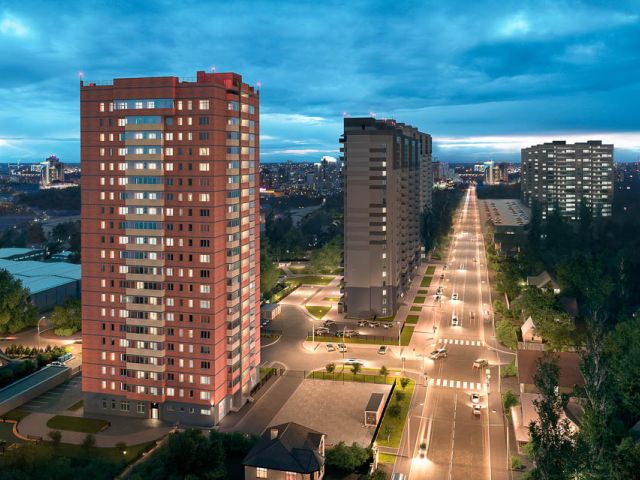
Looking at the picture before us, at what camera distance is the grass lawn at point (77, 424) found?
70.2 meters

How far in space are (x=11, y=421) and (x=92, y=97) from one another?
1608 inches

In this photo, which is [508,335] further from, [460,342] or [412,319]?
[412,319]

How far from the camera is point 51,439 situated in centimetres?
6681

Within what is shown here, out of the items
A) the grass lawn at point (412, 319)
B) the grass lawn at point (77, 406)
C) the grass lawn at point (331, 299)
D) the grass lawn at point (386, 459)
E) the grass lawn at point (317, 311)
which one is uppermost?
the grass lawn at point (331, 299)

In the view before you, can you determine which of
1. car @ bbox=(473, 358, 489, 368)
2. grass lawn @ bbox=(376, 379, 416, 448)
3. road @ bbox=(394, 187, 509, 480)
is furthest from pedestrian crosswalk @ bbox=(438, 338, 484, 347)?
grass lawn @ bbox=(376, 379, 416, 448)

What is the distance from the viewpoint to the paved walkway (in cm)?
6732

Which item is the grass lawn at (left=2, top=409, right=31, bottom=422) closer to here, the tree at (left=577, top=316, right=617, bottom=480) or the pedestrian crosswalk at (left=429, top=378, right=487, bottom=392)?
the pedestrian crosswalk at (left=429, top=378, right=487, bottom=392)

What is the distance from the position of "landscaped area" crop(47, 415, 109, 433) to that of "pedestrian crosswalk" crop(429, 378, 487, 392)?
4484cm

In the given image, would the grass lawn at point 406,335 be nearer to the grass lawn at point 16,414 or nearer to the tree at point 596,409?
the tree at point 596,409

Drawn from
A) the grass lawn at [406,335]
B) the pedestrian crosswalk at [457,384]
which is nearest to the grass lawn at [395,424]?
the pedestrian crosswalk at [457,384]

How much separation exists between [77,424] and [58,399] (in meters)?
10.1

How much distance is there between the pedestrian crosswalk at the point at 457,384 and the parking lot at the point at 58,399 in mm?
49541

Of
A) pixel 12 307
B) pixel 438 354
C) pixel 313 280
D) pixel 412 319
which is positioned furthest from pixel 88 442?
pixel 313 280

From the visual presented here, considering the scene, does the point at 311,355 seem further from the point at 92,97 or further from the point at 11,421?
the point at 92,97
